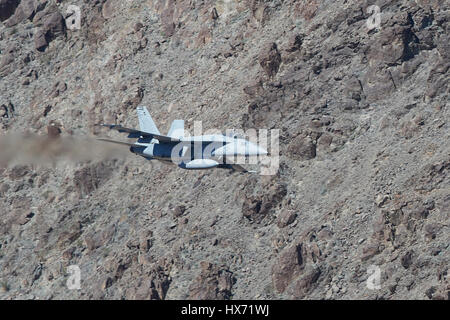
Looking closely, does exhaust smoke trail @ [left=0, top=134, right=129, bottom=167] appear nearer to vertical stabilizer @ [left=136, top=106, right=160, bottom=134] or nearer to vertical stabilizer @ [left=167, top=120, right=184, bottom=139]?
vertical stabilizer @ [left=136, top=106, right=160, bottom=134]

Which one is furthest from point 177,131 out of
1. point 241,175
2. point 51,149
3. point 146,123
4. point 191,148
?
point 51,149

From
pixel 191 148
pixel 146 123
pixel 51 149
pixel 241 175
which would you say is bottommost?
pixel 191 148

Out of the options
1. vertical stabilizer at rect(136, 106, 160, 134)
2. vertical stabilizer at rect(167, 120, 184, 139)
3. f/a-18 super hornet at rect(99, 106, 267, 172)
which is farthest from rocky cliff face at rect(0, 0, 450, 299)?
vertical stabilizer at rect(167, 120, 184, 139)

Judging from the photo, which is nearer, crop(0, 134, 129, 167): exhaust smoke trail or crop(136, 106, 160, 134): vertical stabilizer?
crop(136, 106, 160, 134): vertical stabilizer

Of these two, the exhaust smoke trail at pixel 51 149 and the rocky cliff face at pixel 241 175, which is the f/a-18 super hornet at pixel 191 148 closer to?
the rocky cliff face at pixel 241 175

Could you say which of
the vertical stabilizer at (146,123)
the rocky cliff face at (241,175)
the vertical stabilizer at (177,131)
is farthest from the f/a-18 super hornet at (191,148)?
the rocky cliff face at (241,175)

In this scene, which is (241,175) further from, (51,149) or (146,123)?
(51,149)
